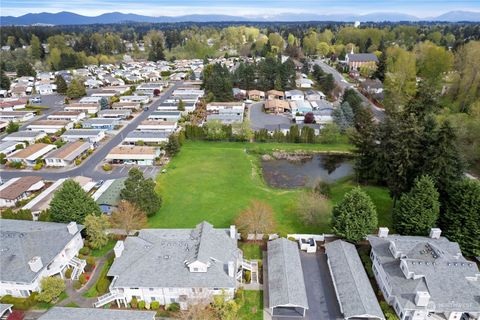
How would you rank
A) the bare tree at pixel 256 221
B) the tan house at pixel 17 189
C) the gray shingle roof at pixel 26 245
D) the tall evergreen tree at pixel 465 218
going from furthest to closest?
the tan house at pixel 17 189 → the bare tree at pixel 256 221 → the tall evergreen tree at pixel 465 218 → the gray shingle roof at pixel 26 245

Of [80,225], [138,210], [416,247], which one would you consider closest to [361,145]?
[416,247]

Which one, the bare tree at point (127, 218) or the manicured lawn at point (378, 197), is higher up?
the bare tree at point (127, 218)

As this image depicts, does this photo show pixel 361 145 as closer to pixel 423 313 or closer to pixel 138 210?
pixel 423 313

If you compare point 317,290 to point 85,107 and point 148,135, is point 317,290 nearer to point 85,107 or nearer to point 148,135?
point 148,135

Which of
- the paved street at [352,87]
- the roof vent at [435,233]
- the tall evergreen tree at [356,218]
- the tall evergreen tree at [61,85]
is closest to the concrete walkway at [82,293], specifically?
the tall evergreen tree at [356,218]

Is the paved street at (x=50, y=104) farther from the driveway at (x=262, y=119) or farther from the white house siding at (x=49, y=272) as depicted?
the white house siding at (x=49, y=272)
